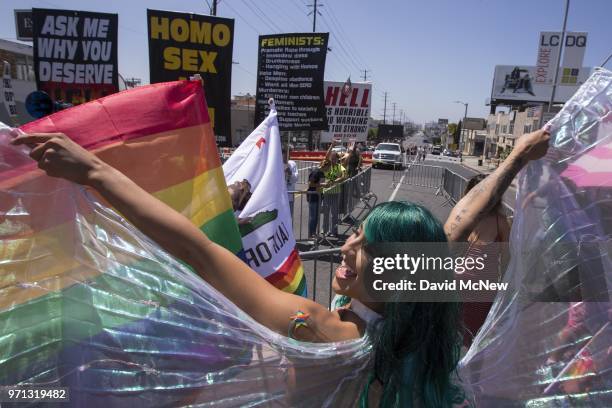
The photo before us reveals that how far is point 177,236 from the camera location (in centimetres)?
118

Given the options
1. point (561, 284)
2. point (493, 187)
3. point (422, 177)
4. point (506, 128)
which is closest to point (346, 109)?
point (493, 187)

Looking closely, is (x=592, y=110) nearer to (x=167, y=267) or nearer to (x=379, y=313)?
(x=379, y=313)

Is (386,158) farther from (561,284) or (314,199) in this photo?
(561,284)

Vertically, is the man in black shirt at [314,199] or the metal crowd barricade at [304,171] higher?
the man in black shirt at [314,199]

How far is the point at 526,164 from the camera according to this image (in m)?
1.67

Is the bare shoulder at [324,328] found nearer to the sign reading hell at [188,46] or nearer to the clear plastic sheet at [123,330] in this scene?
the clear plastic sheet at [123,330]

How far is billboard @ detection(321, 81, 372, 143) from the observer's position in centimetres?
1012

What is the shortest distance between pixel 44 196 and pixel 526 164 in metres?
1.75

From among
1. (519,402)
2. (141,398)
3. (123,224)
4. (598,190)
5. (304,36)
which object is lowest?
(519,402)

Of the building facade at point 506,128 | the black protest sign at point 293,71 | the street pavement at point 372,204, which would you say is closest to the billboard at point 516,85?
the building facade at point 506,128

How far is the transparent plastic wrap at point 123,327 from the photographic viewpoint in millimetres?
1120

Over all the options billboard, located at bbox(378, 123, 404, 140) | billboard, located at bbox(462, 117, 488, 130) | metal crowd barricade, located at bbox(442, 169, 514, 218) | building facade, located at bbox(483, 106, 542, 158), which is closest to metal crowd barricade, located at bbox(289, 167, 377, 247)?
metal crowd barricade, located at bbox(442, 169, 514, 218)

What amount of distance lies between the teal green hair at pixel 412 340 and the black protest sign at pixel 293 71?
19.3 ft

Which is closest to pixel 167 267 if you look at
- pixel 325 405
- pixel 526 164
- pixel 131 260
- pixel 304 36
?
pixel 131 260
